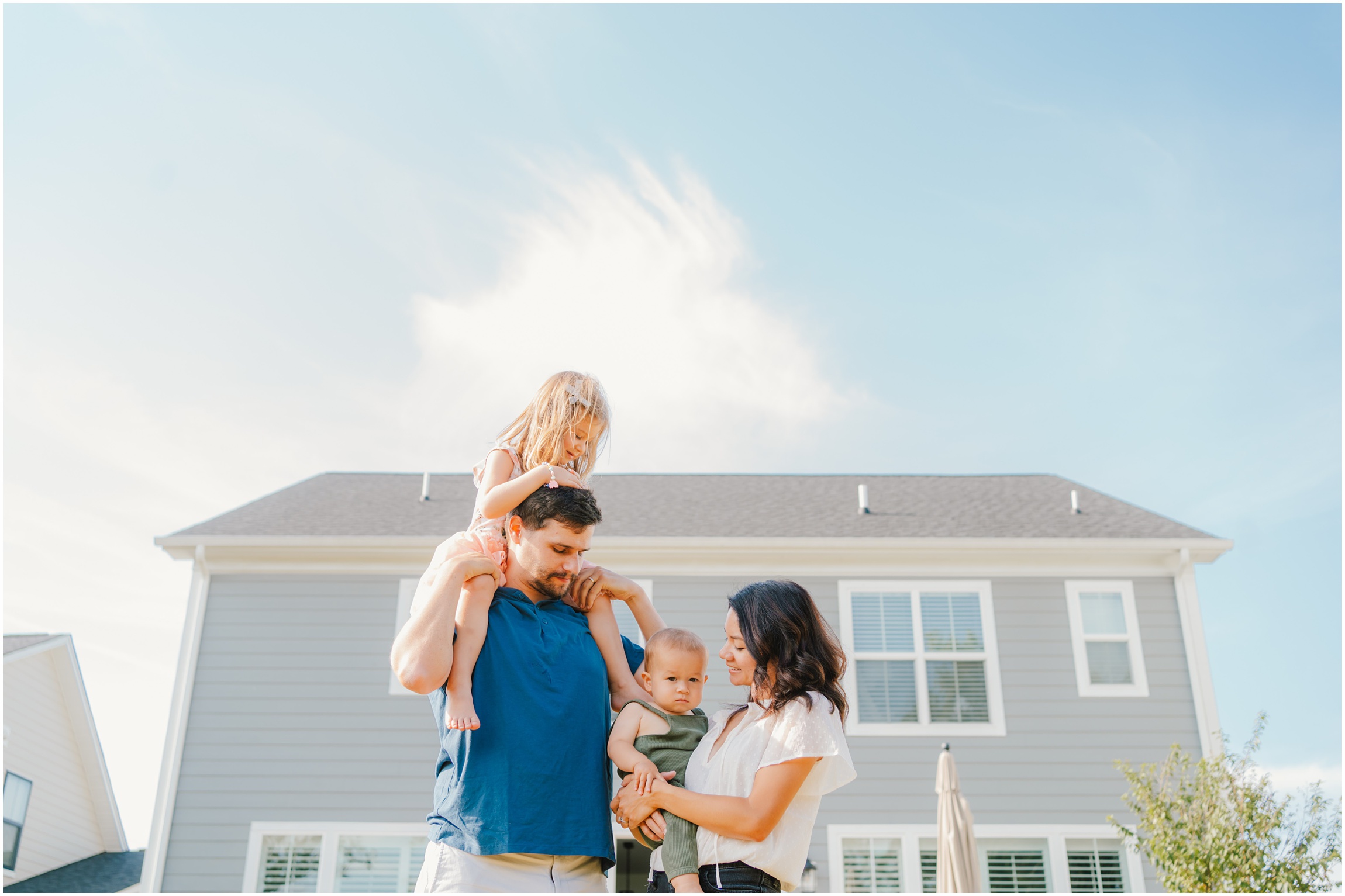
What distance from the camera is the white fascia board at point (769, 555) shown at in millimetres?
11305

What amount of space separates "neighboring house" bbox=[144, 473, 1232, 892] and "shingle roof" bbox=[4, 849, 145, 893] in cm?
416

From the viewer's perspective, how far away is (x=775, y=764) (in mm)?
2348

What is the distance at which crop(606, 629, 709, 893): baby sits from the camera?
2.36 metres

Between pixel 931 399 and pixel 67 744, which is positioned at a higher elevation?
pixel 931 399

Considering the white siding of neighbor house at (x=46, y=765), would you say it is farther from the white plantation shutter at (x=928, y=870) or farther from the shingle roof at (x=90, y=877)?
the white plantation shutter at (x=928, y=870)

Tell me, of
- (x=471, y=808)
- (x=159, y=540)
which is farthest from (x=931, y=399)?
(x=471, y=808)

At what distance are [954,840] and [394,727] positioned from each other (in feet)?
20.1

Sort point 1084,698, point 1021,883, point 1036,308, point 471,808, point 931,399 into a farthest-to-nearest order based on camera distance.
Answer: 1. point 931,399
2. point 1036,308
3. point 1084,698
4. point 1021,883
5. point 471,808

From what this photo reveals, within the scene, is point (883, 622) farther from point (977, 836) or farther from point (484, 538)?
point (484, 538)

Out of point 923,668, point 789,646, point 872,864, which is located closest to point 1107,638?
point 923,668

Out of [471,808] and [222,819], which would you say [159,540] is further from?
[471,808]

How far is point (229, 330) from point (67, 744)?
27.7 ft

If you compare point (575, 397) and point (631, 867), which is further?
point (631, 867)

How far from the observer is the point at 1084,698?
35.8 ft
